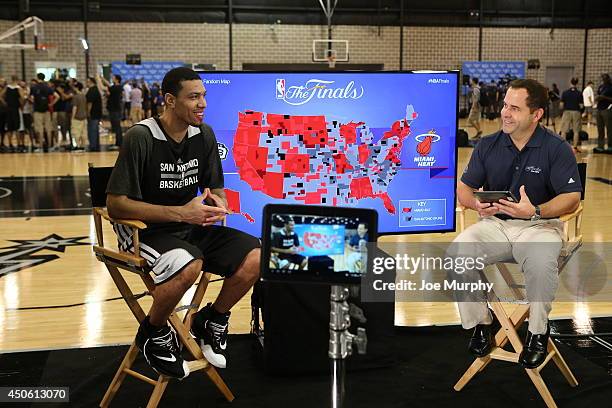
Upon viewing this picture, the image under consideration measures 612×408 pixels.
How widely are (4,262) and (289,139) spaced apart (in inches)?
123

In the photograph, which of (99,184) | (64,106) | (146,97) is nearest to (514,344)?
(99,184)

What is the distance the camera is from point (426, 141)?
4105 millimetres

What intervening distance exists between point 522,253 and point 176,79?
5.87 ft

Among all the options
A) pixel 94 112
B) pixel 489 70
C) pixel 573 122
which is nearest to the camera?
pixel 94 112

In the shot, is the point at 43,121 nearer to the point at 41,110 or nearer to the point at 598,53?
the point at 41,110

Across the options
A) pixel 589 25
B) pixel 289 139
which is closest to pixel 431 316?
pixel 289 139

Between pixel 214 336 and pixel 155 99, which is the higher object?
pixel 155 99

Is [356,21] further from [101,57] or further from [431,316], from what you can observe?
[431,316]

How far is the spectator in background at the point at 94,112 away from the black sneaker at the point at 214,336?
37.5 feet

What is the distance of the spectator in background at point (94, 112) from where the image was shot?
45.9 ft

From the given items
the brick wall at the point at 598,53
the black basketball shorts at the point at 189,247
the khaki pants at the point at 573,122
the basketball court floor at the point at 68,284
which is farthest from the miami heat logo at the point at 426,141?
the brick wall at the point at 598,53

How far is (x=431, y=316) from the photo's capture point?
4520 mm

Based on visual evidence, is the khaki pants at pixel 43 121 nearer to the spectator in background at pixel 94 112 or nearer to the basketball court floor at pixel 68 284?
the spectator in background at pixel 94 112

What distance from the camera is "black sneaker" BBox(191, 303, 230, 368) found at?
333cm
